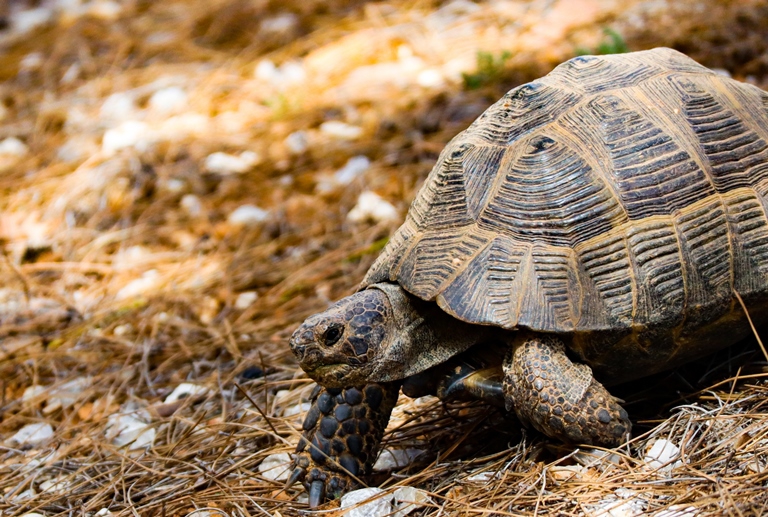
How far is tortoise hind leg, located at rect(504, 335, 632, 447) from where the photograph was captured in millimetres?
2229

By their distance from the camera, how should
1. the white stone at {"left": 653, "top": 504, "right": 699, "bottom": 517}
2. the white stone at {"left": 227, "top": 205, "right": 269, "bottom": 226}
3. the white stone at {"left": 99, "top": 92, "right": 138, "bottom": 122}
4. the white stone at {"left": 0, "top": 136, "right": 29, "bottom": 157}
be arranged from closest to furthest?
the white stone at {"left": 653, "top": 504, "right": 699, "bottom": 517}
the white stone at {"left": 227, "top": 205, "right": 269, "bottom": 226}
the white stone at {"left": 0, "top": 136, "right": 29, "bottom": 157}
the white stone at {"left": 99, "top": 92, "right": 138, "bottom": 122}

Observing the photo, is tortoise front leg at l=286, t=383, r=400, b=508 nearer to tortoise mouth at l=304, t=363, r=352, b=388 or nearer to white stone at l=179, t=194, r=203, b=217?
tortoise mouth at l=304, t=363, r=352, b=388

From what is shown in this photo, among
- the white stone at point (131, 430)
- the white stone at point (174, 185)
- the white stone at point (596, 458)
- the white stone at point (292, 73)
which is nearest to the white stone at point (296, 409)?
the white stone at point (131, 430)

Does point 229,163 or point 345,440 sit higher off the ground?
point 345,440

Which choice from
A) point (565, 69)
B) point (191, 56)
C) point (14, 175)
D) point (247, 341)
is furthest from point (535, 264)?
point (191, 56)

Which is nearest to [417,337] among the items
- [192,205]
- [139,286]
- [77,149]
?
[139,286]

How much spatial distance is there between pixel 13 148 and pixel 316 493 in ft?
15.9

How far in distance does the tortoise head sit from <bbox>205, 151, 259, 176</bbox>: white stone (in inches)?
128

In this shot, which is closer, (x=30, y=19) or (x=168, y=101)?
(x=168, y=101)

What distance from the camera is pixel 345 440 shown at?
2529 mm

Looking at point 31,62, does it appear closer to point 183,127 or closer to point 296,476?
point 183,127

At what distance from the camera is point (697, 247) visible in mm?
2393

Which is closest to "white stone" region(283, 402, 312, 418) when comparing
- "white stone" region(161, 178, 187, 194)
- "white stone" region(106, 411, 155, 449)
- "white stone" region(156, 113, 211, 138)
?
"white stone" region(106, 411, 155, 449)

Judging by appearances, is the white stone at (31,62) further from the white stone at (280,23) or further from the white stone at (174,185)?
the white stone at (174,185)
